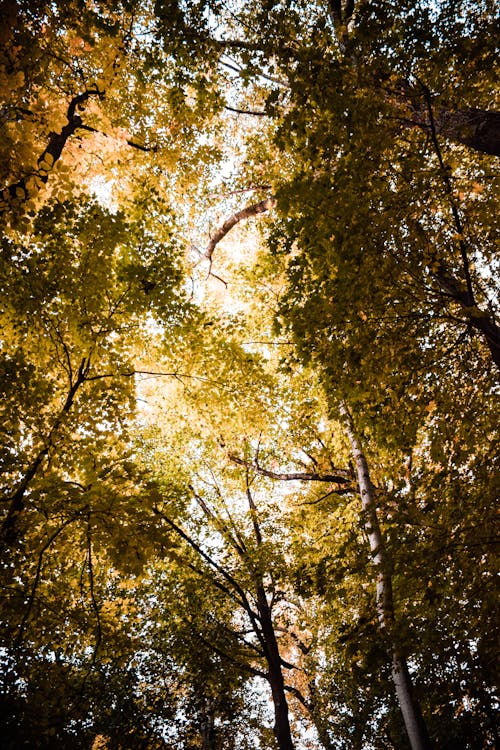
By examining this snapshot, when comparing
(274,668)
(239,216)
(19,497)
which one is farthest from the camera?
(274,668)

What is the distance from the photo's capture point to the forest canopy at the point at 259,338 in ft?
11.4

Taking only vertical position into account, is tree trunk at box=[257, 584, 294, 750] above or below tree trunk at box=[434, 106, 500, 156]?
below

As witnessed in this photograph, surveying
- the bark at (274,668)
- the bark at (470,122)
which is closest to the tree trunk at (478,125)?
the bark at (470,122)

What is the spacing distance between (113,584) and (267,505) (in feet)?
15.3

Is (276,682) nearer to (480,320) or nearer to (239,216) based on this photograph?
(480,320)

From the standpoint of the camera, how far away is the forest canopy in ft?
11.4

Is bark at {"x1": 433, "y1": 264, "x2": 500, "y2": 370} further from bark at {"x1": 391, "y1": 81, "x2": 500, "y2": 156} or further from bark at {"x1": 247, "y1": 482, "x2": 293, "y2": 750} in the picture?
bark at {"x1": 247, "y1": 482, "x2": 293, "y2": 750}

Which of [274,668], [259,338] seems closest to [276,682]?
[274,668]

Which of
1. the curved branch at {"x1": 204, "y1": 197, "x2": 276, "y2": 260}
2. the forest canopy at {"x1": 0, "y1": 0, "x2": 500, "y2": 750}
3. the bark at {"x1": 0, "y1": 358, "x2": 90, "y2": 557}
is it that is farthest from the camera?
the curved branch at {"x1": 204, "y1": 197, "x2": 276, "y2": 260}

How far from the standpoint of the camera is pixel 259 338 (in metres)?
10.3

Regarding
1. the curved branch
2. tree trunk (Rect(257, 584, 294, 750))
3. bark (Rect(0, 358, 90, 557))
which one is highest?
the curved branch

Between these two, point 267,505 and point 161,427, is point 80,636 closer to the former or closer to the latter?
point 161,427

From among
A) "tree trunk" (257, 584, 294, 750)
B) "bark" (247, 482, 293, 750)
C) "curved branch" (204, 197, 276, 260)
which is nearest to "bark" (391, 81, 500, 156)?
"curved branch" (204, 197, 276, 260)

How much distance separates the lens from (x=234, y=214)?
32.9 ft
